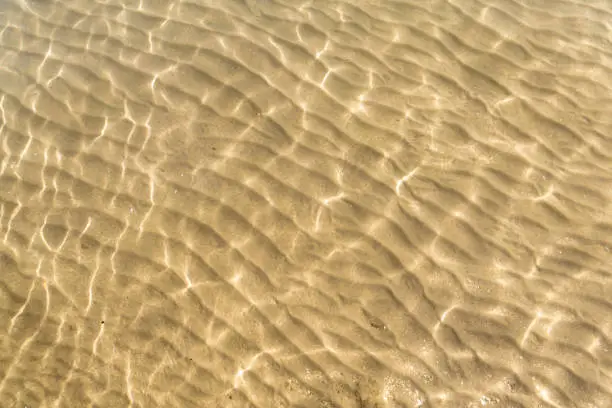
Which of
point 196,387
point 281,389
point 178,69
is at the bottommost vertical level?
point 196,387

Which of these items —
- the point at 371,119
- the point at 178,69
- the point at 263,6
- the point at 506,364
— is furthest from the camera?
the point at 263,6

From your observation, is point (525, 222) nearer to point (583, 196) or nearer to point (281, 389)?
point (583, 196)

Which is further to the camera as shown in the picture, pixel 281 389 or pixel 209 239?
pixel 209 239

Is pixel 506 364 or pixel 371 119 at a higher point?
pixel 371 119

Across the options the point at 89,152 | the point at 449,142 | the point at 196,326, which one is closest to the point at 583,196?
the point at 449,142

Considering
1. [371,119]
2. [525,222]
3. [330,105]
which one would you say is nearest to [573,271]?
[525,222]

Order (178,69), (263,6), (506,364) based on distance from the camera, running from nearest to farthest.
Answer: (506,364) → (178,69) → (263,6)
